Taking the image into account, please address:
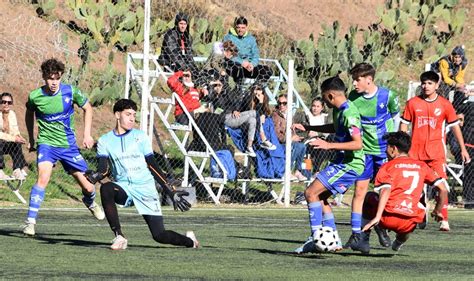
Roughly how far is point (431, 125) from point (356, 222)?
3.69 meters

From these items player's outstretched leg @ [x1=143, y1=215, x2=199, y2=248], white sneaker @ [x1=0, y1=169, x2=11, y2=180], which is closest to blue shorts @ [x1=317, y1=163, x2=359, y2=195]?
player's outstretched leg @ [x1=143, y1=215, x2=199, y2=248]

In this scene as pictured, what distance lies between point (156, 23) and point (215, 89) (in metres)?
5.97

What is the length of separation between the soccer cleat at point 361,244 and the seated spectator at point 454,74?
417 inches

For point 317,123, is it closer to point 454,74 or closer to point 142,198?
point 454,74

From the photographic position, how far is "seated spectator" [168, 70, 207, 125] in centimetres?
2131

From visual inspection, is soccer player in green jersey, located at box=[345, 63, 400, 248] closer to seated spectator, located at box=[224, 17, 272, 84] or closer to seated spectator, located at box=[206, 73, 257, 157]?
seated spectator, located at box=[206, 73, 257, 157]

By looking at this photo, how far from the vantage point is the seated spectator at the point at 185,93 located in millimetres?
21312

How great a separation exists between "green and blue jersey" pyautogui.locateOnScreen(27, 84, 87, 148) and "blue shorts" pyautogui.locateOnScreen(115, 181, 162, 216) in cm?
254

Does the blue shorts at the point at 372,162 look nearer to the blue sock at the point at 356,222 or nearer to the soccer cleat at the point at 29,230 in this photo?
the blue sock at the point at 356,222

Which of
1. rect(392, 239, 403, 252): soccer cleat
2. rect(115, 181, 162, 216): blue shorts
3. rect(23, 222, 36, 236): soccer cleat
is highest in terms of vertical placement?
rect(115, 181, 162, 216): blue shorts

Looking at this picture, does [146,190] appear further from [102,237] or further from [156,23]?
[156,23]

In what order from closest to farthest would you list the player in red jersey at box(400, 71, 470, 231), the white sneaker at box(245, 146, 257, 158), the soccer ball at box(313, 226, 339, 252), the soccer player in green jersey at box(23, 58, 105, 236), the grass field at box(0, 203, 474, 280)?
1. the grass field at box(0, 203, 474, 280)
2. the soccer ball at box(313, 226, 339, 252)
3. the soccer player in green jersey at box(23, 58, 105, 236)
4. the player in red jersey at box(400, 71, 470, 231)
5. the white sneaker at box(245, 146, 257, 158)

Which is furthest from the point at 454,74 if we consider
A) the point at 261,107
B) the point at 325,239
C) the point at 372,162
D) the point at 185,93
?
the point at 325,239

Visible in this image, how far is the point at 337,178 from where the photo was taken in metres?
12.4
